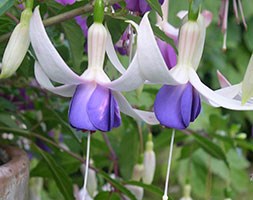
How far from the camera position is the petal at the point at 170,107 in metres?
0.55

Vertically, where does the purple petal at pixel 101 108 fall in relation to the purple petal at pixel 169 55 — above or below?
above

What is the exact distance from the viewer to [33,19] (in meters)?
0.50

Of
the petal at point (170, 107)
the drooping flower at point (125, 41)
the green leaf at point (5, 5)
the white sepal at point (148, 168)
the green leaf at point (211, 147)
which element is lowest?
the green leaf at point (211, 147)

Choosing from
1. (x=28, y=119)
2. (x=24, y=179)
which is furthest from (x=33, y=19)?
(x=28, y=119)

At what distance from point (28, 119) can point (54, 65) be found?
1.80 ft

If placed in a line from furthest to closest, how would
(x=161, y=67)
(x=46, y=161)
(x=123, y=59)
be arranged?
(x=123, y=59) → (x=46, y=161) → (x=161, y=67)

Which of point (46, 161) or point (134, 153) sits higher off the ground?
point (46, 161)

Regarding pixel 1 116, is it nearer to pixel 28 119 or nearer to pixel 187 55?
pixel 28 119

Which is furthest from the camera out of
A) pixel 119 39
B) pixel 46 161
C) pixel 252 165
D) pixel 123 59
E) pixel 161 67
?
pixel 252 165

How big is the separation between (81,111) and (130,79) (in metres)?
0.05

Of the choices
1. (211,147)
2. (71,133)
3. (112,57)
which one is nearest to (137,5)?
(112,57)

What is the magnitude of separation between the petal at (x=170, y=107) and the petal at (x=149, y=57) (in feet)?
0.13

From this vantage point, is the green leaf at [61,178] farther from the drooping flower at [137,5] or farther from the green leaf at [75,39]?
the drooping flower at [137,5]

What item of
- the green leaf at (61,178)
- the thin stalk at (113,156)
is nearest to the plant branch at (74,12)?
the green leaf at (61,178)
